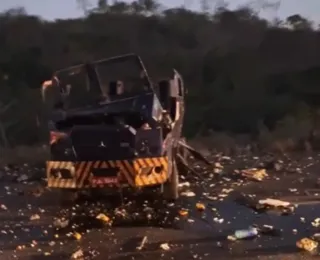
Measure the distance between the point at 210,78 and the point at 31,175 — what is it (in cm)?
2299

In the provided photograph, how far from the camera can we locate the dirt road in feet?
27.5

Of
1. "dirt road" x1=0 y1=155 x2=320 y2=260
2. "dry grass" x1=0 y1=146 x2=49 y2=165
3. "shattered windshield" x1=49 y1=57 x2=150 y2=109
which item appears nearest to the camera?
"dirt road" x1=0 y1=155 x2=320 y2=260

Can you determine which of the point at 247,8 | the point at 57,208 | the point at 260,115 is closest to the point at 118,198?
the point at 57,208

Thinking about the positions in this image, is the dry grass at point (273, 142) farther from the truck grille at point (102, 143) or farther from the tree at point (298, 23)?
the tree at point (298, 23)

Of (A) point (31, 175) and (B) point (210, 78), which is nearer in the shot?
(A) point (31, 175)

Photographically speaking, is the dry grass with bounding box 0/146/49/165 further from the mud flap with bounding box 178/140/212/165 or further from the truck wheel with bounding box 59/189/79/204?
the truck wheel with bounding box 59/189/79/204

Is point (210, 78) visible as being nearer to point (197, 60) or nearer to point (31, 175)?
point (197, 60)

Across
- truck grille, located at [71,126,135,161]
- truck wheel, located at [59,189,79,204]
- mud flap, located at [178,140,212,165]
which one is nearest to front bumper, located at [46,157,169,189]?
truck grille, located at [71,126,135,161]

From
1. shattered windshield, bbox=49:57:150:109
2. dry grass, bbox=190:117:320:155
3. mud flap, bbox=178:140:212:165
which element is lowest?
dry grass, bbox=190:117:320:155

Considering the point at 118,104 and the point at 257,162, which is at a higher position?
the point at 118,104

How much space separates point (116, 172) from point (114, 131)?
0.62 m

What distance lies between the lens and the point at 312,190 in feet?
41.5

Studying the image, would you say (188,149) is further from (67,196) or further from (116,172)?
(116,172)

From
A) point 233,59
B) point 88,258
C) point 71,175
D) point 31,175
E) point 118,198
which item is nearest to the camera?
point 88,258
